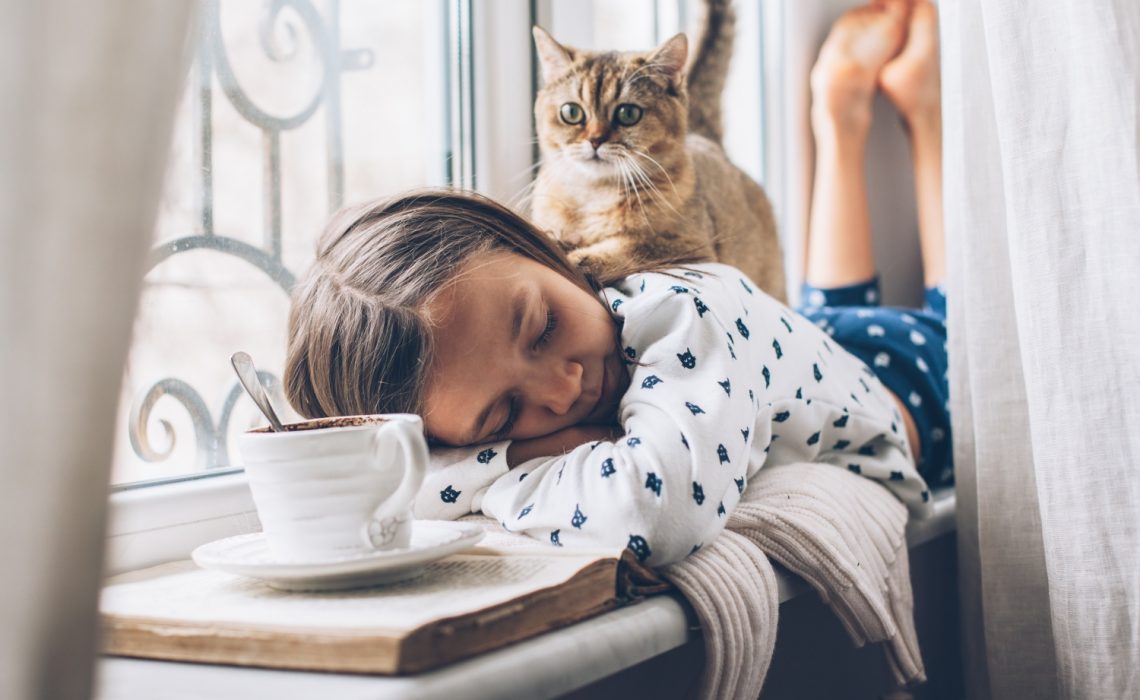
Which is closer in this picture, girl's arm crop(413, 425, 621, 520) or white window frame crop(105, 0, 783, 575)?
girl's arm crop(413, 425, 621, 520)

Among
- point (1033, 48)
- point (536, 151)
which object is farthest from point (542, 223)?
point (1033, 48)

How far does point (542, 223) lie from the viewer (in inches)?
45.8

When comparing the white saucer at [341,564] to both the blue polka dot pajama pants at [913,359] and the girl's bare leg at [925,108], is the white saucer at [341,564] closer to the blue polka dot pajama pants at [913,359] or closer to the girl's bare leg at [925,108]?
the blue polka dot pajama pants at [913,359]

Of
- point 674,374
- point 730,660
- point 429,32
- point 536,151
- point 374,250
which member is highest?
point 429,32

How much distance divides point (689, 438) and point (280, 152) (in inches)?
21.3

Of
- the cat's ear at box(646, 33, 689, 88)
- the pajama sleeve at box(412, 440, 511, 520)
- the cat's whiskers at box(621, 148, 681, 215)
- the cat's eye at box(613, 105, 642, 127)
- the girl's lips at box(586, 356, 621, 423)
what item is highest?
the cat's ear at box(646, 33, 689, 88)

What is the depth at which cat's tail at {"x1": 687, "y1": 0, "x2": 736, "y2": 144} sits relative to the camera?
142 cm

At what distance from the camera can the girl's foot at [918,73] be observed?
5.55 feet

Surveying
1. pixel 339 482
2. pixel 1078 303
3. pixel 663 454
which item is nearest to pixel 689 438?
pixel 663 454

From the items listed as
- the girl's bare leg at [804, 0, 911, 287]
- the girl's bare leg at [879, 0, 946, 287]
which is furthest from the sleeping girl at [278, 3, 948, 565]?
the girl's bare leg at [879, 0, 946, 287]

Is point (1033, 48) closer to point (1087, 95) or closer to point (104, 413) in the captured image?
point (1087, 95)

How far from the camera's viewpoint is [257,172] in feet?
3.17

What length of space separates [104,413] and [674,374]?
502 millimetres

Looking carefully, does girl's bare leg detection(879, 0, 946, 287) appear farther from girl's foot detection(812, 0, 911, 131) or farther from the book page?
the book page
